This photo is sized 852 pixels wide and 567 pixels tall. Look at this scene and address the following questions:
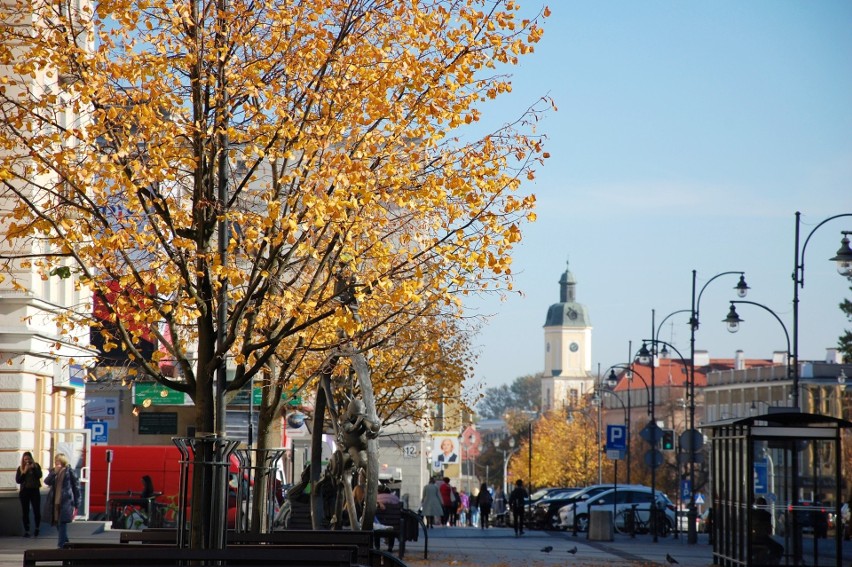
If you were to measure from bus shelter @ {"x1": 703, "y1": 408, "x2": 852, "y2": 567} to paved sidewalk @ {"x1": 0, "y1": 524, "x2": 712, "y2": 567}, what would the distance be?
563 cm

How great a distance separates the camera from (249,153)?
578 inches

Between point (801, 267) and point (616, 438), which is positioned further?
point (616, 438)

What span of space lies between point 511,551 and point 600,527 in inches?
360

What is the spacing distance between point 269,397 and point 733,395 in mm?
125035

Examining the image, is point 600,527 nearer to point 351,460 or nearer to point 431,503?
point 431,503

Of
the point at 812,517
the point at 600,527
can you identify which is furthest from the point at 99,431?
the point at 812,517

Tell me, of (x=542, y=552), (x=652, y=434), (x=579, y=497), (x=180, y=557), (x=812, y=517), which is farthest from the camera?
(x=579, y=497)

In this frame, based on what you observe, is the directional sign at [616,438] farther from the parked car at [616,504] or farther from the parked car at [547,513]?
the parked car at [547,513]

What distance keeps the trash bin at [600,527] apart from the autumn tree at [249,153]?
2755cm

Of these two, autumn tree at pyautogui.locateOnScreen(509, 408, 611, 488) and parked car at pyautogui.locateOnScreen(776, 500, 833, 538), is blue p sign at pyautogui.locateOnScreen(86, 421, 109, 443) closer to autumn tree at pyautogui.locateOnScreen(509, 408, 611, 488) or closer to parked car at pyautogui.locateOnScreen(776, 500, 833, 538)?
parked car at pyautogui.locateOnScreen(776, 500, 833, 538)

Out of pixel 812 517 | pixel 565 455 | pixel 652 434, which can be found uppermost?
pixel 652 434

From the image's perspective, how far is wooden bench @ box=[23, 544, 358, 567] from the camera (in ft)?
36.7

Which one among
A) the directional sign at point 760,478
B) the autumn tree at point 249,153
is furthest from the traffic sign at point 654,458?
the autumn tree at point 249,153

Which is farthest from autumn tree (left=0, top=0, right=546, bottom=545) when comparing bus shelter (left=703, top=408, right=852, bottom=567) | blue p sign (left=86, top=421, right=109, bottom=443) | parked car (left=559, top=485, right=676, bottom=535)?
parked car (left=559, top=485, right=676, bottom=535)
